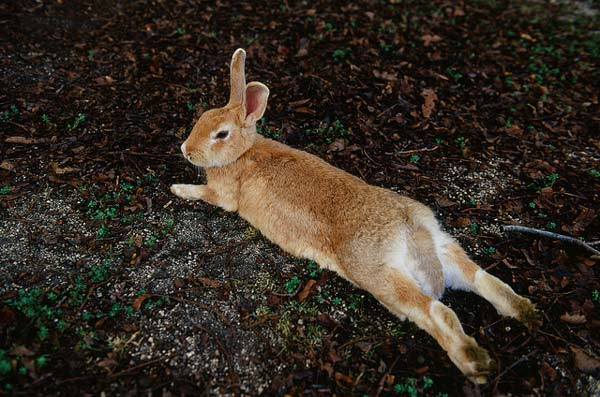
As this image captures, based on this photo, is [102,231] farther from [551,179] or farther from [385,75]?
[551,179]

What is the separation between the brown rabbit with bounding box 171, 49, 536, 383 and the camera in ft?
12.7

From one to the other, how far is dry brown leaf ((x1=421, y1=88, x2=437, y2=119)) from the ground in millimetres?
51

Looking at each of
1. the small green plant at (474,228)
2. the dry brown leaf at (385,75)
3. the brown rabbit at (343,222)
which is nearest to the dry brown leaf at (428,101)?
the dry brown leaf at (385,75)

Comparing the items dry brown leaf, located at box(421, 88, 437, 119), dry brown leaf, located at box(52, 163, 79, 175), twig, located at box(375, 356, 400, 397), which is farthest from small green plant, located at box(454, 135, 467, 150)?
dry brown leaf, located at box(52, 163, 79, 175)

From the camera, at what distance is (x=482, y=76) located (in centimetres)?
776

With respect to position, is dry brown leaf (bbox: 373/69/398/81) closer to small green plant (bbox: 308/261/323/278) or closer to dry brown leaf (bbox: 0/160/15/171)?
small green plant (bbox: 308/261/323/278)

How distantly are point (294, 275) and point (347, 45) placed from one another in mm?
5107

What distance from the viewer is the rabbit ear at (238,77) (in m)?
4.64

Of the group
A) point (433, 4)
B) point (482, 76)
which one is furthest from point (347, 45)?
point (433, 4)

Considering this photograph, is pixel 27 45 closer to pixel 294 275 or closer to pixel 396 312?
pixel 294 275

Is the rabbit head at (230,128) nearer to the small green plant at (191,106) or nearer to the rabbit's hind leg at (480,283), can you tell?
the small green plant at (191,106)

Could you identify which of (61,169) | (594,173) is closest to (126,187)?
(61,169)

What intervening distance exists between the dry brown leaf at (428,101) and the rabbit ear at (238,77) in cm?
322

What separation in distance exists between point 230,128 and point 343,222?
171cm
